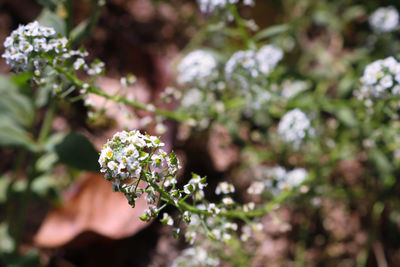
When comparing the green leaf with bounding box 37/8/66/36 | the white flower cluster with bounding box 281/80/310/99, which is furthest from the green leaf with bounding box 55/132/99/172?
the white flower cluster with bounding box 281/80/310/99

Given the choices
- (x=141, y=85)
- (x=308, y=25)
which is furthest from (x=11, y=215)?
(x=308, y=25)

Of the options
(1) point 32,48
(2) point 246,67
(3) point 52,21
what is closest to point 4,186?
(3) point 52,21

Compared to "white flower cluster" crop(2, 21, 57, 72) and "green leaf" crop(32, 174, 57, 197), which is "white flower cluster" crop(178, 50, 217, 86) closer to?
"white flower cluster" crop(2, 21, 57, 72)

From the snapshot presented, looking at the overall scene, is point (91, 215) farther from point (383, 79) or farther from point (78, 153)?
point (383, 79)

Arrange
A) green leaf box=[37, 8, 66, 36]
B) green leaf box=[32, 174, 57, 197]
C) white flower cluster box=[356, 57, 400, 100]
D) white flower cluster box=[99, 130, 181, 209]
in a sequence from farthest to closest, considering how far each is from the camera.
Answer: green leaf box=[32, 174, 57, 197], green leaf box=[37, 8, 66, 36], white flower cluster box=[356, 57, 400, 100], white flower cluster box=[99, 130, 181, 209]

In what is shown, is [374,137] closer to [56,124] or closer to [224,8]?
[224,8]

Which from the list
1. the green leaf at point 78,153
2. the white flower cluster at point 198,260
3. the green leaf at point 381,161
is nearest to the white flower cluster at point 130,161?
the green leaf at point 78,153
